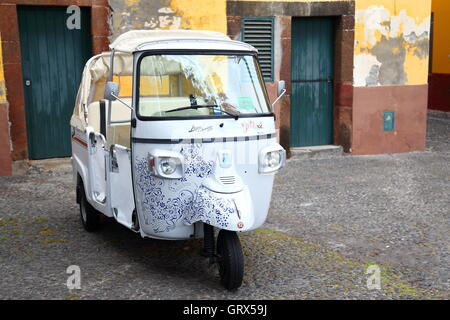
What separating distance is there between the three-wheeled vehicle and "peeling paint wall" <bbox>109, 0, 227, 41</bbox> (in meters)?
3.90

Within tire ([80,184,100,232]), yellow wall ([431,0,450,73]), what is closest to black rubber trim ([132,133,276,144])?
tire ([80,184,100,232])

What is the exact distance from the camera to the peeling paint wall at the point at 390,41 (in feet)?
34.0

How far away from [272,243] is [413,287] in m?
1.50

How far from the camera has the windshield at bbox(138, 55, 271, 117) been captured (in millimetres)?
4664

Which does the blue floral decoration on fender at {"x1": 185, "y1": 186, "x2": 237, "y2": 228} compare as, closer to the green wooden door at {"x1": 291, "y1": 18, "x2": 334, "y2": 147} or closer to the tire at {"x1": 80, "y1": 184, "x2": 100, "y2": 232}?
the tire at {"x1": 80, "y1": 184, "x2": 100, "y2": 232}

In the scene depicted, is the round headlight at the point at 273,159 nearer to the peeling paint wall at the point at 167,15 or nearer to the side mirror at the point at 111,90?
the side mirror at the point at 111,90

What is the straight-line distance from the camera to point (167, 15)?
9.20 m

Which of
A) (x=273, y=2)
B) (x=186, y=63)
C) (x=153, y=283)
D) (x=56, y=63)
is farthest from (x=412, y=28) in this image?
(x=153, y=283)

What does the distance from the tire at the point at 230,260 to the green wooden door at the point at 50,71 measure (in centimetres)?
554

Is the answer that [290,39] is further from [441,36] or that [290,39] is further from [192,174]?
[441,36]

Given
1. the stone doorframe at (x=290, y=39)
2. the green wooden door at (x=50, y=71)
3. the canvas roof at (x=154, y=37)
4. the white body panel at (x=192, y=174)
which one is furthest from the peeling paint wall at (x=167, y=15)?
the white body panel at (x=192, y=174)

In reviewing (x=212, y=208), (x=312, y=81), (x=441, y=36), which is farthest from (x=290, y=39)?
(x=441, y=36)

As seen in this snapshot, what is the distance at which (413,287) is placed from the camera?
4.66 m
